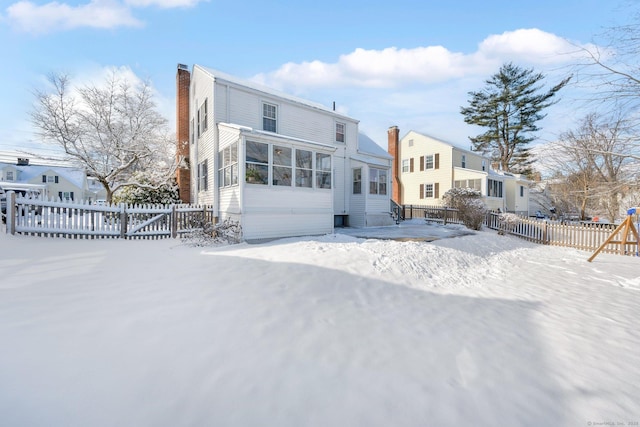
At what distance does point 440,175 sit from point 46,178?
54.0 m

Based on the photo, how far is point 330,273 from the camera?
6.02 meters

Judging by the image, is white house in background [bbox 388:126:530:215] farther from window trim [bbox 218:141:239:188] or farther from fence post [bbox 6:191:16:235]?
fence post [bbox 6:191:16:235]

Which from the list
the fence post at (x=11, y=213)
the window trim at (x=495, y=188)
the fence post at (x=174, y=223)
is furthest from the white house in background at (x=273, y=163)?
the window trim at (x=495, y=188)

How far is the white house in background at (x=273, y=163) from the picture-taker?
10805 millimetres

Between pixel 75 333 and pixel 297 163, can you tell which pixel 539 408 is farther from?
pixel 297 163

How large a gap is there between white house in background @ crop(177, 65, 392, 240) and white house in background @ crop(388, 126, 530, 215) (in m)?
11.7

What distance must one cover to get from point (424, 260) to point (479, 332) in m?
3.57

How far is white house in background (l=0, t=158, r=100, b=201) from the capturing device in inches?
1604

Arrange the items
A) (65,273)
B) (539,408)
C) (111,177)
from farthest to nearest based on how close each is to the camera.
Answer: (111,177) < (65,273) < (539,408)

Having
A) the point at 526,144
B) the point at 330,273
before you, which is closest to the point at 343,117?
the point at 330,273

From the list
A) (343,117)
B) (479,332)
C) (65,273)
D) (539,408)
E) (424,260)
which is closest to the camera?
(539,408)

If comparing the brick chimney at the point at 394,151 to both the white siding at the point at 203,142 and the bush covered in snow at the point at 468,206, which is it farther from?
the white siding at the point at 203,142

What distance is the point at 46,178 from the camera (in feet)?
139

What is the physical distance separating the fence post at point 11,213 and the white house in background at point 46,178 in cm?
3938
